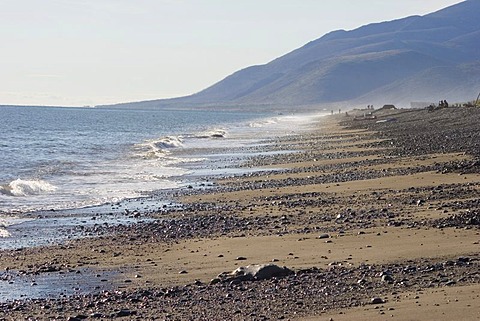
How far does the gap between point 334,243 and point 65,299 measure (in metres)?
4.83

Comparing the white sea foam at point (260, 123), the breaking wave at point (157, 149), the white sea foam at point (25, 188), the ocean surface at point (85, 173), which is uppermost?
the white sea foam at point (25, 188)

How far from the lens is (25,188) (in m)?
26.7

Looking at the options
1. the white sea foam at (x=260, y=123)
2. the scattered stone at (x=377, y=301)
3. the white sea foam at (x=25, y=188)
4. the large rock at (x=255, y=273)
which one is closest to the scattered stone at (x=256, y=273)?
the large rock at (x=255, y=273)

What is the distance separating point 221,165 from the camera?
36.0 meters

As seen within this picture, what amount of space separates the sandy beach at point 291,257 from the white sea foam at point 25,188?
5.30 meters

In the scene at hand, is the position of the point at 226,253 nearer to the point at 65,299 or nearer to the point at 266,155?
the point at 65,299

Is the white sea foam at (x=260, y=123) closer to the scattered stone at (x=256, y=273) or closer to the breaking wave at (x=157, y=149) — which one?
the breaking wave at (x=157, y=149)

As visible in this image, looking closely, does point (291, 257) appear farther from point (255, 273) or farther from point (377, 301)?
point (377, 301)

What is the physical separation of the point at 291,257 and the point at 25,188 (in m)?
15.3

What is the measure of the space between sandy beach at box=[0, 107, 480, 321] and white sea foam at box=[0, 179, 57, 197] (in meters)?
5.30

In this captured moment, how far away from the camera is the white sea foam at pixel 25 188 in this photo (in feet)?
85.1

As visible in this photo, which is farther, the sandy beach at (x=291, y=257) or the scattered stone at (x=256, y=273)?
the scattered stone at (x=256, y=273)

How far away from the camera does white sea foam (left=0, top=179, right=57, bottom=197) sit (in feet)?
85.1

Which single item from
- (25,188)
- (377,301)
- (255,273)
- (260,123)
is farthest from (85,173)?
(260,123)
